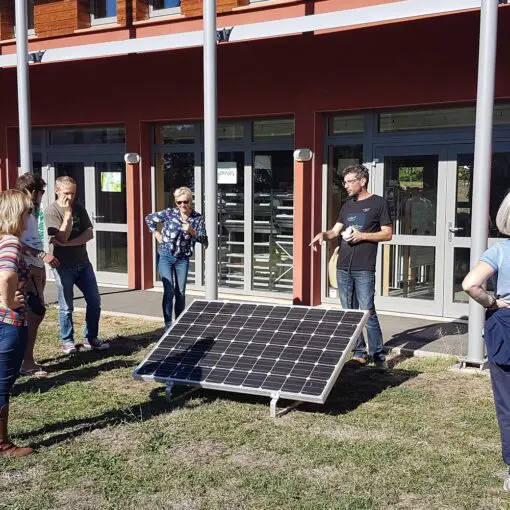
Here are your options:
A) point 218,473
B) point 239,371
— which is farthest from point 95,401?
point 218,473

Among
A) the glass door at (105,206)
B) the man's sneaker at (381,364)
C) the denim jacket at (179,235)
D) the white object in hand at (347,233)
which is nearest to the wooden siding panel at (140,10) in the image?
the glass door at (105,206)

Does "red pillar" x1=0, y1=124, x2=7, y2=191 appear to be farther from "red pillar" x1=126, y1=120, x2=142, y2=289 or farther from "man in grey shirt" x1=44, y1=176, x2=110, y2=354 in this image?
"man in grey shirt" x1=44, y1=176, x2=110, y2=354

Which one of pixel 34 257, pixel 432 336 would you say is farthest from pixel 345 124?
pixel 34 257

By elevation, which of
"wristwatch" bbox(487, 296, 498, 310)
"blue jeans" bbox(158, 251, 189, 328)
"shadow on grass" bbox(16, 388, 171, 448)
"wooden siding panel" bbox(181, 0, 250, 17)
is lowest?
"shadow on grass" bbox(16, 388, 171, 448)

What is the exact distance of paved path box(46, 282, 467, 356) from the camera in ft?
23.0

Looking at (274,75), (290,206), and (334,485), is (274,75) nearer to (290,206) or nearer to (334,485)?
(290,206)

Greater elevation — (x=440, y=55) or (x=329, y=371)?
(x=440, y=55)

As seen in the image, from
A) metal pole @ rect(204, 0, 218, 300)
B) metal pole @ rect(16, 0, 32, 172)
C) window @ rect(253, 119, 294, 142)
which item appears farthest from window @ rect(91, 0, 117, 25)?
metal pole @ rect(204, 0, 218, 300)

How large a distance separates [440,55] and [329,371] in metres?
4.73

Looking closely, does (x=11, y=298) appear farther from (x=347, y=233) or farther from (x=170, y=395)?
(x=347, y=233)

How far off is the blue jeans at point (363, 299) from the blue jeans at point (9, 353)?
3073 millimetres

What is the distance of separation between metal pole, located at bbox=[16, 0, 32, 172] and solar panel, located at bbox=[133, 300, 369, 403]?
153 inches

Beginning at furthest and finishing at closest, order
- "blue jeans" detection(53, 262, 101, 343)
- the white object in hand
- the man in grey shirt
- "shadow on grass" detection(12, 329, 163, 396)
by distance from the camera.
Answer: "blue jeans" detection(53, 262, 101, 343) < the man in grey shirt < the white object in hand < "shadow on grass" detection(12, 329, 163, 396)

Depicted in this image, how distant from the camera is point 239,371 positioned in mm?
5332
